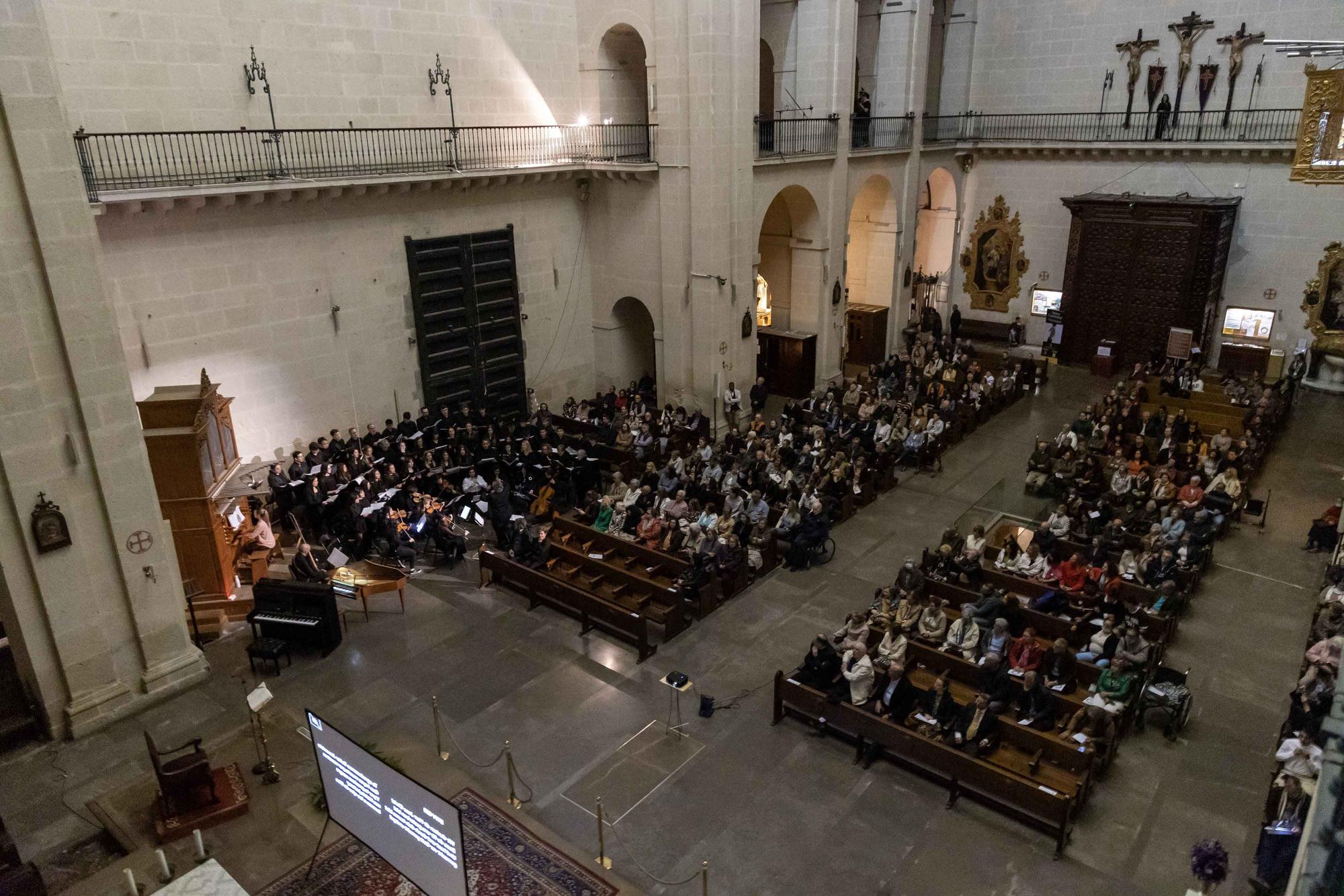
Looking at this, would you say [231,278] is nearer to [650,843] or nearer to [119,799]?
[119,799]

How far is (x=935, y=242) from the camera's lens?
25.9 m

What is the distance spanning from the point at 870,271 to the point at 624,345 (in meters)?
7.65

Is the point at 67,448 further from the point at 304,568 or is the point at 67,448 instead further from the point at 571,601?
the point at 571,601

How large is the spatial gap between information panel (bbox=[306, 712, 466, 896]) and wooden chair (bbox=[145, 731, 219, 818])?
1.74 metres

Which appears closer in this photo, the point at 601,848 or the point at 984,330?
the point at 601,848

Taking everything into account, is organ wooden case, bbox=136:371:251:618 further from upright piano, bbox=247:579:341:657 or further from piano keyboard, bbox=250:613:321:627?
piano keyboard, bbox=250:613:321:627

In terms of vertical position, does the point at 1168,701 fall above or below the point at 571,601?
above

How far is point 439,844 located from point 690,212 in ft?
45.2

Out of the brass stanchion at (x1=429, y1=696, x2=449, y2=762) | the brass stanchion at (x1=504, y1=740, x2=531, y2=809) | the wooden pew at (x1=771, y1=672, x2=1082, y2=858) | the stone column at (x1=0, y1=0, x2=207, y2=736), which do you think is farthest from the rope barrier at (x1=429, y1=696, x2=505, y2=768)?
the stone column at (x1=0, y1=0, x2=207, y2=736)

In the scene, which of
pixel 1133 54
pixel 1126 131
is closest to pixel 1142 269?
pixel 1126 131

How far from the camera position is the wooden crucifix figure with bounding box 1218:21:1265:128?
19.7 m

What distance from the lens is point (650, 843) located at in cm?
793

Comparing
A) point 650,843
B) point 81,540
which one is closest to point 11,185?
point 81,540

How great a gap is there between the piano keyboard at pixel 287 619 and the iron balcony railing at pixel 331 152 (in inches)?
225
